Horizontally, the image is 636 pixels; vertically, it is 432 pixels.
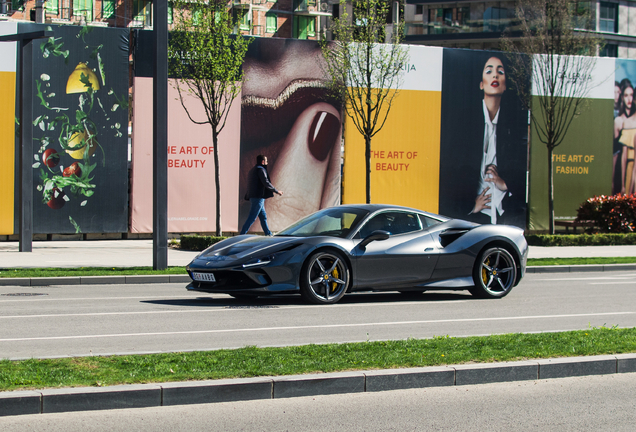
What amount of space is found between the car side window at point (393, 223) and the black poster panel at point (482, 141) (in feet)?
43.7

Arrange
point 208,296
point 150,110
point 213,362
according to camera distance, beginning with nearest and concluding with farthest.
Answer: point 213,362, point 208,296, point 150,110

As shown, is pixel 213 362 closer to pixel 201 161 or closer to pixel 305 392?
pixel 305 392

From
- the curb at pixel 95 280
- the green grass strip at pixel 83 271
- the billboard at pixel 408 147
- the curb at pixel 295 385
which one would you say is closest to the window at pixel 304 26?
the billboard at pixel 408 147

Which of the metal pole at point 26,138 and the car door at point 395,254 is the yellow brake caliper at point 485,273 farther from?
the metal pole at point 26,138

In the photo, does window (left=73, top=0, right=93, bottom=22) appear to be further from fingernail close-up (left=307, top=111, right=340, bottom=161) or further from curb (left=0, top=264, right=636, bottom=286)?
curb (left=0, top=264, right=636, bottom=286)

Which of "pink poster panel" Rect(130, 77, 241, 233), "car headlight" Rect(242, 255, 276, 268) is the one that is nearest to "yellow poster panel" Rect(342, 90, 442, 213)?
"pink poster panel" Rect(130, 77, 241, 233)

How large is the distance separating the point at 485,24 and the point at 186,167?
5176 centimetres

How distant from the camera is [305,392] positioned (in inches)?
232

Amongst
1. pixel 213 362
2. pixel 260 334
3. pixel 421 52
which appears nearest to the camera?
pixel 213 362

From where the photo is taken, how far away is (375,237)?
36.0 ft

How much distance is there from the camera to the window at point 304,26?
79.2 metres

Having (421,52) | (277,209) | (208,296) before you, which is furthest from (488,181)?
(208,296)

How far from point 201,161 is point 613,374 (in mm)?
16441

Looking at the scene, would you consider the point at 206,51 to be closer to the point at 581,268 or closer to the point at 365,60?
the point at 365,60
